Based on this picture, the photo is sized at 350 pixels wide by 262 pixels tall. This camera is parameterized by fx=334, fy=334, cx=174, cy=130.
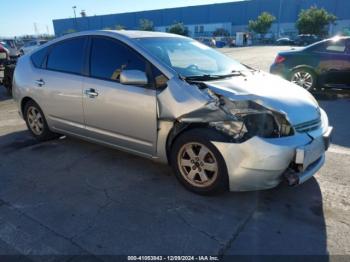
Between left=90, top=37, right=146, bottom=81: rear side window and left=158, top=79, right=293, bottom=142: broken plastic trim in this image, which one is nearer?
left=158, top=79, right=293, bottom=142: broken plastic trim

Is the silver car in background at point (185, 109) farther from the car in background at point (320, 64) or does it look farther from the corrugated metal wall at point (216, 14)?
the corrugated metal wall at point (216, 14)

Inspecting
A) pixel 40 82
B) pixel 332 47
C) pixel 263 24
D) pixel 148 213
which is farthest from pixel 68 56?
pixel 263 24

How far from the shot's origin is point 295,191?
3605 mm

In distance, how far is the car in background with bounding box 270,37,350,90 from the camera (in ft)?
28.2

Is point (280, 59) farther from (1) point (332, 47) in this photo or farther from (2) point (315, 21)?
(2) point (315, 21)

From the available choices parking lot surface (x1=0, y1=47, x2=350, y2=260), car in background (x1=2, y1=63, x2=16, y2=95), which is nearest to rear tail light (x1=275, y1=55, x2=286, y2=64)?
parking lot surface (x1=0, y1=47, x2=350, y2=260)

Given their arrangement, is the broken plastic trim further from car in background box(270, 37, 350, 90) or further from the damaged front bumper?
car in background box(270, 37, 350, 90)

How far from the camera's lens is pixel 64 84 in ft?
14.6

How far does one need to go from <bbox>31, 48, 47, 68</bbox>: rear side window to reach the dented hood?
2778 millimetres

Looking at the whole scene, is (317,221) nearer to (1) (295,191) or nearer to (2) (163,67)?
(1) (295,191)

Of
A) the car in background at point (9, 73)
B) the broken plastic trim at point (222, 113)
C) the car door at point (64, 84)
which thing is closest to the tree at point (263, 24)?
the car in background at point (9, 73)

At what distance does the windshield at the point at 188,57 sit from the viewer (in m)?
3.84

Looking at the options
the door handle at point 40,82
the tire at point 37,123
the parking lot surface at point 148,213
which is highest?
the door handle at point 40,82

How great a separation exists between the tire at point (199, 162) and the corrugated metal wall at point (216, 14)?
82.7m
